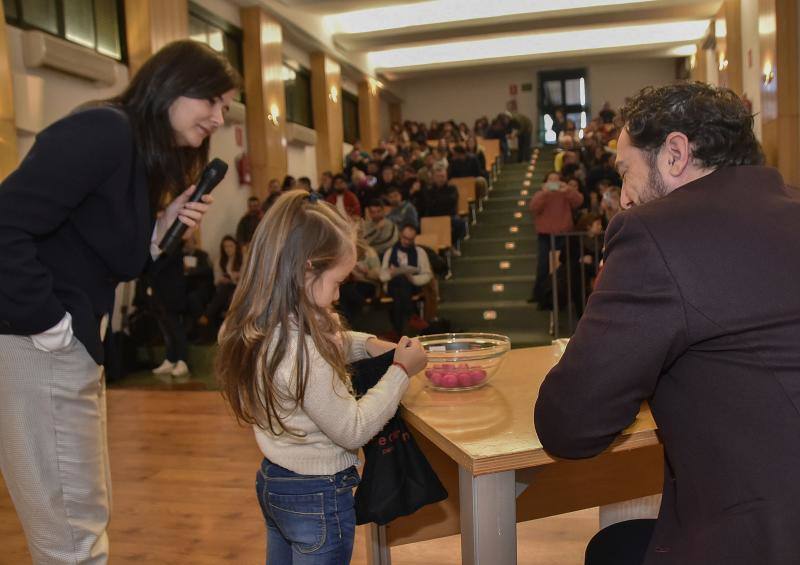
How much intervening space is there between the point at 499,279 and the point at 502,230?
1962mm

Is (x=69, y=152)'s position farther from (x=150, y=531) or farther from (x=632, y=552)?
(x=150, y=531)

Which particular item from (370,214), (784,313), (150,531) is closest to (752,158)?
(784,313)

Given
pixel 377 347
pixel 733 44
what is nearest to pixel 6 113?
pixel 377 347

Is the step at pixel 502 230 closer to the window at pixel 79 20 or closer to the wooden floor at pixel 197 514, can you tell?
the window at pixel 79 20

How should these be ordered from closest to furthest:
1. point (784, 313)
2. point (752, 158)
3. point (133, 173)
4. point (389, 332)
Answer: point (784, 313) < point (752, 158) < point (133, 173) < point (389, 332)

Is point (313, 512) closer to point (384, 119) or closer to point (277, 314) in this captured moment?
point (277, 314)

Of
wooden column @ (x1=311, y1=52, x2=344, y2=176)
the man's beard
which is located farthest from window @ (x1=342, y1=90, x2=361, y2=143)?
the man's beard

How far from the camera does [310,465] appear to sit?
4.62ft

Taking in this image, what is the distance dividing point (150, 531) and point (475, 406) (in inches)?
76.3

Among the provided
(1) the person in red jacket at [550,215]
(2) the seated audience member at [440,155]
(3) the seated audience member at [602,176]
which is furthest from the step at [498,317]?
(2) the seated audience member at [440,155]

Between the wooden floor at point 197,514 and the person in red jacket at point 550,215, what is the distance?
3.86 m

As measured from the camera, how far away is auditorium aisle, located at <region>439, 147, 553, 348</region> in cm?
692

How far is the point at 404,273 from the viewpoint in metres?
6.58

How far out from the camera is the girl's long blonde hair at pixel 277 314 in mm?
1343
